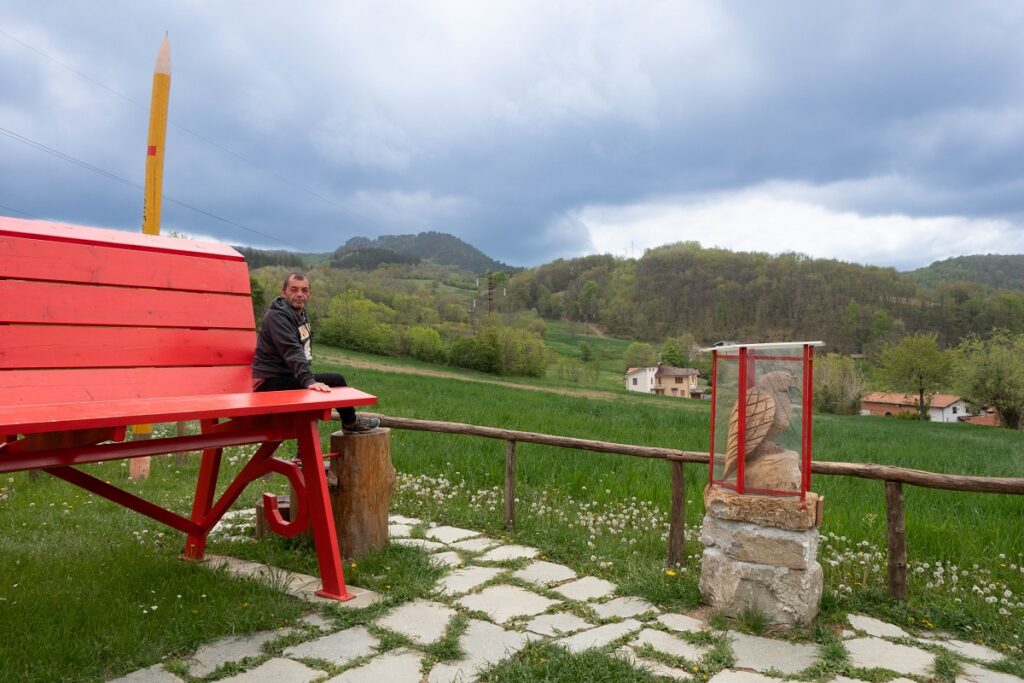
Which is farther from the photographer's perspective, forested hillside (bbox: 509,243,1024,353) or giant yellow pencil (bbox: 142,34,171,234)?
forested hillside (bbox: 509,243,1024,353)

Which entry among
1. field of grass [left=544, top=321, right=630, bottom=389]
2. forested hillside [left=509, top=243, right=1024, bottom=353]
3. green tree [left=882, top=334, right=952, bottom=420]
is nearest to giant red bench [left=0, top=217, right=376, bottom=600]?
green tree [left=882, top=334, right=952, bottom=420]

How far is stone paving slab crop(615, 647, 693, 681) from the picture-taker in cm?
302

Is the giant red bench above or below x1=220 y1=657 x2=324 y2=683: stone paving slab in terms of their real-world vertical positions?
above

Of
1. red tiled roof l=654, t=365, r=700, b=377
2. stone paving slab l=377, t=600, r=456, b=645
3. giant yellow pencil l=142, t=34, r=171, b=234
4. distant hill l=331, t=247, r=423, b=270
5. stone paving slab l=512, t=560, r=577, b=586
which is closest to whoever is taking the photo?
stone paving slab l=377, t=600, r=456, b=645

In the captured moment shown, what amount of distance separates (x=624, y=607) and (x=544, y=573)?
712 millimetres

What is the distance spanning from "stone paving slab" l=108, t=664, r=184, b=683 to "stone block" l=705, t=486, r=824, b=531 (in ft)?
8.81

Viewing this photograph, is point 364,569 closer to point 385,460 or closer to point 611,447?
point 385,460

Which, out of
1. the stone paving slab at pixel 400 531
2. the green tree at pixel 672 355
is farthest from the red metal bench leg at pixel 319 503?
the green tree at pixel 672 355

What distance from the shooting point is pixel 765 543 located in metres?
3.66

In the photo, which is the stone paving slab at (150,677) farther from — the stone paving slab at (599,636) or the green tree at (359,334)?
the green tree at (359,334)

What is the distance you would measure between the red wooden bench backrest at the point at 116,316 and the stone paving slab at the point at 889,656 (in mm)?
3805

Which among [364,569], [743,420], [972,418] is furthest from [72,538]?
[972,418]

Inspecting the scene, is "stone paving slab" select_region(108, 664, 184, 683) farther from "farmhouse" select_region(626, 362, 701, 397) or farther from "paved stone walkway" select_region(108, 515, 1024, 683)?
"farmhouse" select_region(626, 362, 701, 397)

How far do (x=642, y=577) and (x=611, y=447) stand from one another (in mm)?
996
